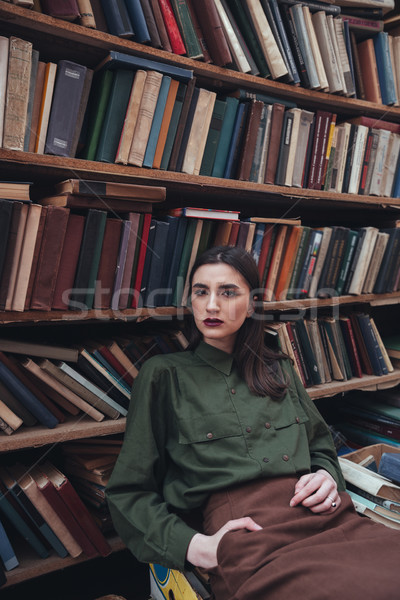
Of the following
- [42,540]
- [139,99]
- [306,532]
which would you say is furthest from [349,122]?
[42,540]

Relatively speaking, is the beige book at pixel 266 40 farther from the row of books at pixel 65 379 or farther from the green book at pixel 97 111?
→ the row of books at pixel 65 379

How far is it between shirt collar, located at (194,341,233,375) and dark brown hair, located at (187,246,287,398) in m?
0.05

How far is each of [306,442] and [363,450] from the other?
678 mm

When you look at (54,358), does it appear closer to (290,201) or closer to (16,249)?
(16,249)

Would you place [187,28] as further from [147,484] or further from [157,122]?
[147,484]

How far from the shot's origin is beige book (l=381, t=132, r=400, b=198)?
6.62ft

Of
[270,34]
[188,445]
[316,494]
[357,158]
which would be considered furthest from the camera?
[357,158]

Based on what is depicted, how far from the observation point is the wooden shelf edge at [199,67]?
1170 millimetres

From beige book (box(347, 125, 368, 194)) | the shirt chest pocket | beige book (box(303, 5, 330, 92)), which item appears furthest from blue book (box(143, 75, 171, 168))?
beige book (box(347, 125, 368, 194))

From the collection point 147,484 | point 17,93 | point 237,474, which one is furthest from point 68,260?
point 237,474

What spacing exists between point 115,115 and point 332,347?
53.2 inches

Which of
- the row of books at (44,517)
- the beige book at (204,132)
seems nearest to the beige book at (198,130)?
the beige book at (204,132)

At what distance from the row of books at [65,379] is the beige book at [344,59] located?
53.7 inches

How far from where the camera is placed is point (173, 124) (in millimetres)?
1413
